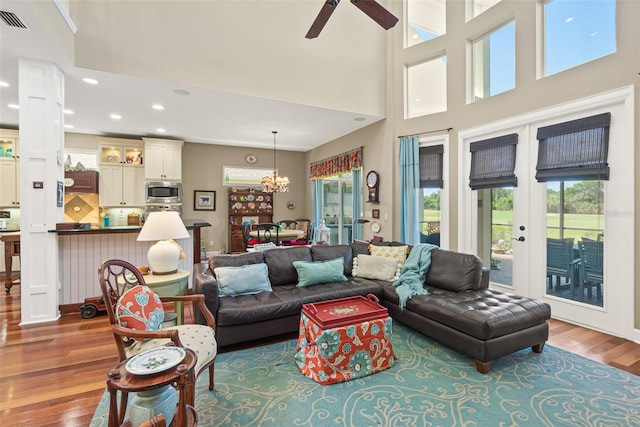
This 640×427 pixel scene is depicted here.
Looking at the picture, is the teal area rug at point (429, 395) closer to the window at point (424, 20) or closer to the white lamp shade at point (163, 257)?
the white lamp shade at point (163, 257)

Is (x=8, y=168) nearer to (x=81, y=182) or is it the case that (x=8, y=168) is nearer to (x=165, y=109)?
(x=81, y=182)

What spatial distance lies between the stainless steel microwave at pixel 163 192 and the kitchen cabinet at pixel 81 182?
96cm

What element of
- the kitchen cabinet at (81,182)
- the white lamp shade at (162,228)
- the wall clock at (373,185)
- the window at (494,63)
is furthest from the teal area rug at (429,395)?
the kitchen cabinet at (81,182)

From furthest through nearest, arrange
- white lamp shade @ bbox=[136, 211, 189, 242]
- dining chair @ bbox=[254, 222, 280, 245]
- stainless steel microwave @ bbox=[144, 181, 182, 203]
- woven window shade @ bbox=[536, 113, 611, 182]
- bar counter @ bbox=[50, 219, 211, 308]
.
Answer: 1. stainless steel microwave @ bbox=[144, 181, 182, 203]
2. dining chair @ bbox=[254, 222, 280, 245]
3. bar counter @ bbox=[50, 219, 211, 308]
4. woven window shade @ bbox=[536, 113, 611, 182]
5. white lamp shade @ bbox=[136, 211, 189, 242]

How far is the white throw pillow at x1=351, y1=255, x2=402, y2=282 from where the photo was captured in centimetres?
360

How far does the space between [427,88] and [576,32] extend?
200cm

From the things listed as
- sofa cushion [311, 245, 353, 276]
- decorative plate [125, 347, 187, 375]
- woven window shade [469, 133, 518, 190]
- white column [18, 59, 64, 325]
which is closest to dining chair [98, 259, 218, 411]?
decorative plate [125, 347, 187, 375]

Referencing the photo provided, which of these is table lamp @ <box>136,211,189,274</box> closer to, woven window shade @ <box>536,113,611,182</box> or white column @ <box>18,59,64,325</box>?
white column @ <box>18,59,64,325</box>

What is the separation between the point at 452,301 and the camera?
2736 mm

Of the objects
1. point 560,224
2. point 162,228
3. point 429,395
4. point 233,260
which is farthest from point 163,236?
point 560,224

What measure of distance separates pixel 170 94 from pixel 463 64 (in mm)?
4333

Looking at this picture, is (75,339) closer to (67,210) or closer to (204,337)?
(204,337)

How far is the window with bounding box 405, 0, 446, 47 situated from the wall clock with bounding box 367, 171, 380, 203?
2.32 meters

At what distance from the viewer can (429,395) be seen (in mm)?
2041
